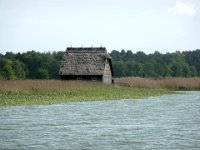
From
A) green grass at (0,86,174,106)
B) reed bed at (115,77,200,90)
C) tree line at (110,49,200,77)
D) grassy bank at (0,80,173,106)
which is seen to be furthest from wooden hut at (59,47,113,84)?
tree line at (110,49,200,77)

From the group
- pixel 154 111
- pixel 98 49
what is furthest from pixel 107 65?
pixel 154 111

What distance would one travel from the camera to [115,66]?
382 feet

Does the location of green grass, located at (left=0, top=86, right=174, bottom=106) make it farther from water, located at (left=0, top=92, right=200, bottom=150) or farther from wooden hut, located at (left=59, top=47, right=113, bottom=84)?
wooden hut, located at (left=59, top=47, right=113, bottom=84)

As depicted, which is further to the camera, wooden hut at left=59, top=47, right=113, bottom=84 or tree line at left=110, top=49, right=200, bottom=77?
tree line at left=110, top=49, right=200, bottom=77

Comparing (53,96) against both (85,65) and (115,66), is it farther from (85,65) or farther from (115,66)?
(115,66)

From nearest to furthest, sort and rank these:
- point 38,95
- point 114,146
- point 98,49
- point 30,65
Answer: point 114,146 < point 38,95 < point 98,49 < point 30,65

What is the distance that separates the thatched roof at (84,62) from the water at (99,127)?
25.9 metres

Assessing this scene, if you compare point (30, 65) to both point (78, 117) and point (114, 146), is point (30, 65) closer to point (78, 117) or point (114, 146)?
point (78, 117)

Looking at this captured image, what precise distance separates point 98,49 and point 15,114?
35179 millimetres

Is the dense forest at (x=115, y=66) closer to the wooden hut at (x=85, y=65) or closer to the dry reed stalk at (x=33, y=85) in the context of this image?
the wooden hut at (x=85, y=65)

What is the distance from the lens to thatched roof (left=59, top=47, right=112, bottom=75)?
56.7 metres

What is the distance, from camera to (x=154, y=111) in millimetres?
28812

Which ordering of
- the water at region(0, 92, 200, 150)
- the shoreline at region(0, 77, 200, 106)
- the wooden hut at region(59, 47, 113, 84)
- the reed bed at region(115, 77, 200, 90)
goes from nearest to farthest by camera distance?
the water at region(0, 92, 200, 150) → the shoreline at region(0, 77, 200, 106) → the reed bed at region(115, 77, 200, 90) → the wooden hut at region(59, 47, 113, 84)

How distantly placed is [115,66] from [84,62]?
59.2 metres
